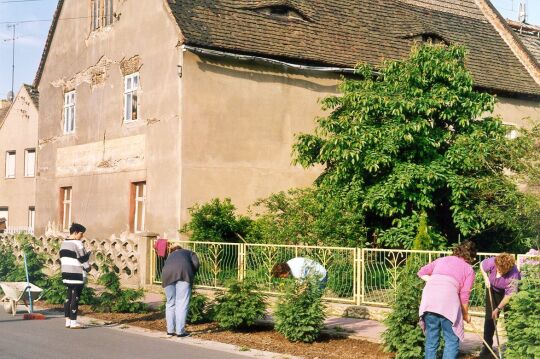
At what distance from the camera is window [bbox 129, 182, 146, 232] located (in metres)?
24.4

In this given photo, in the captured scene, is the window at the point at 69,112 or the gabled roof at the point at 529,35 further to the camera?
the gabled roof at the point at 529,35

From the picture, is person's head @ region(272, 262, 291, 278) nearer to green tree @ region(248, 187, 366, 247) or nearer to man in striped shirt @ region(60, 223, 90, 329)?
man in striped shirt @ region(60, 223, 90, 329)

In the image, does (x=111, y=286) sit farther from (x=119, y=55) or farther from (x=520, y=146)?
(x=119, y=55)

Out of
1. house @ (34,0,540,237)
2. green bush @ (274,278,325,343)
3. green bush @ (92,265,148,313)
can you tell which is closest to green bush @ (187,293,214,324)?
green bush @ (92,265,148,313)

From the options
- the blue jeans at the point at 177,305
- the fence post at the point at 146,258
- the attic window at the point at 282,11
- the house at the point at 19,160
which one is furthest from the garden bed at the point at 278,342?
the house at the point at 19,160

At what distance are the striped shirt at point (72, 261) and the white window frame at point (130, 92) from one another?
10.7m

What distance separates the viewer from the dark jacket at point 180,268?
13.3 m

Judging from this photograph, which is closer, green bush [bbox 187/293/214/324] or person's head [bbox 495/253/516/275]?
person's head [bbox 495/253/516/275]

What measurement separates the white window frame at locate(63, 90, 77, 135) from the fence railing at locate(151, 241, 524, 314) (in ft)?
39.0

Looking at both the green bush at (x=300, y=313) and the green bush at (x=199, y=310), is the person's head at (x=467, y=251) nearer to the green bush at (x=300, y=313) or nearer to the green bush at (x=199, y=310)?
the green bush at (x=300, y=313)

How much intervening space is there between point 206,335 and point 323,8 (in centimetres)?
1513

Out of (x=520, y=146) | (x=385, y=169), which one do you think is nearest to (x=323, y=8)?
(x=385, y=169)

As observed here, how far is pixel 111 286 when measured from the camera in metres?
16.3

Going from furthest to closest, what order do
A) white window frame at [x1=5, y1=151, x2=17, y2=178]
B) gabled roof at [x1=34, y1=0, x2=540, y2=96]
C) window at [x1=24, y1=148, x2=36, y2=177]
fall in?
white window frame at [x1=5, y1=151, x2=17, y2=178] < window at [x1=24, y1=148, x2=36, y2=177] < gabled roof at [x1=34, y1=0, x2=540, y2=96]
